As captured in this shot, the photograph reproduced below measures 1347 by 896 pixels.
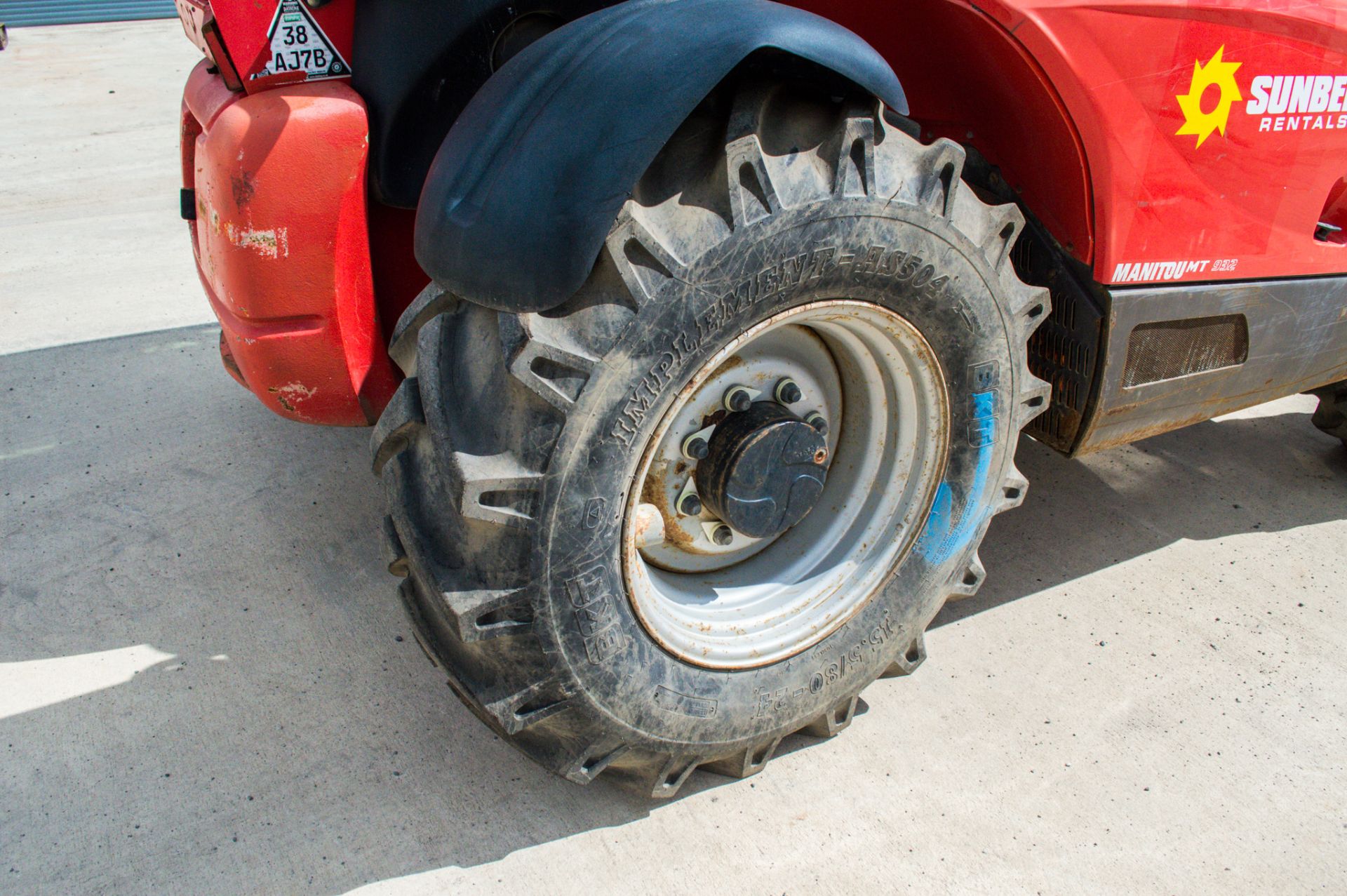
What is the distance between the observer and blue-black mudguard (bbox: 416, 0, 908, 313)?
1.51m

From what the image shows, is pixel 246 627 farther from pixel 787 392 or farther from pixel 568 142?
pixel 568 142

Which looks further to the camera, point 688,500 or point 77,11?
point 77,11

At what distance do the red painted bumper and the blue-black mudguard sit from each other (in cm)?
39

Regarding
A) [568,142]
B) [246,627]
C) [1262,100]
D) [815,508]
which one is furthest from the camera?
[246,627]

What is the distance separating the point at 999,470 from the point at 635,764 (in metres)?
0.97

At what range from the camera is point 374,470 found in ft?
6.17

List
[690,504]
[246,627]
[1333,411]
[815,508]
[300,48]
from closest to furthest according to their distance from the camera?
1. [300,48]
2. [690,504]
3. [815,508]
4. [246,627]
5. [1333,411]

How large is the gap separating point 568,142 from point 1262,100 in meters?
1.56

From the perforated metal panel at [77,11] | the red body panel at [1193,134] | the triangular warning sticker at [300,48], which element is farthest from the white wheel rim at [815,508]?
the perforated metal panel at [77,11]

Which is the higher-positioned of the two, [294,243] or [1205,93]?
A: [1205,93]

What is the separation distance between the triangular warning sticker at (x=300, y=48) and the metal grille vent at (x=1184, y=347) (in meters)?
1.77

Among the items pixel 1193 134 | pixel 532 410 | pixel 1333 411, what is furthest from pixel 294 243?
pixel 1333 411

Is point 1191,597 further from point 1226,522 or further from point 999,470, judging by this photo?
point 999,470

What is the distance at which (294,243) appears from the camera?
6.34 feet
